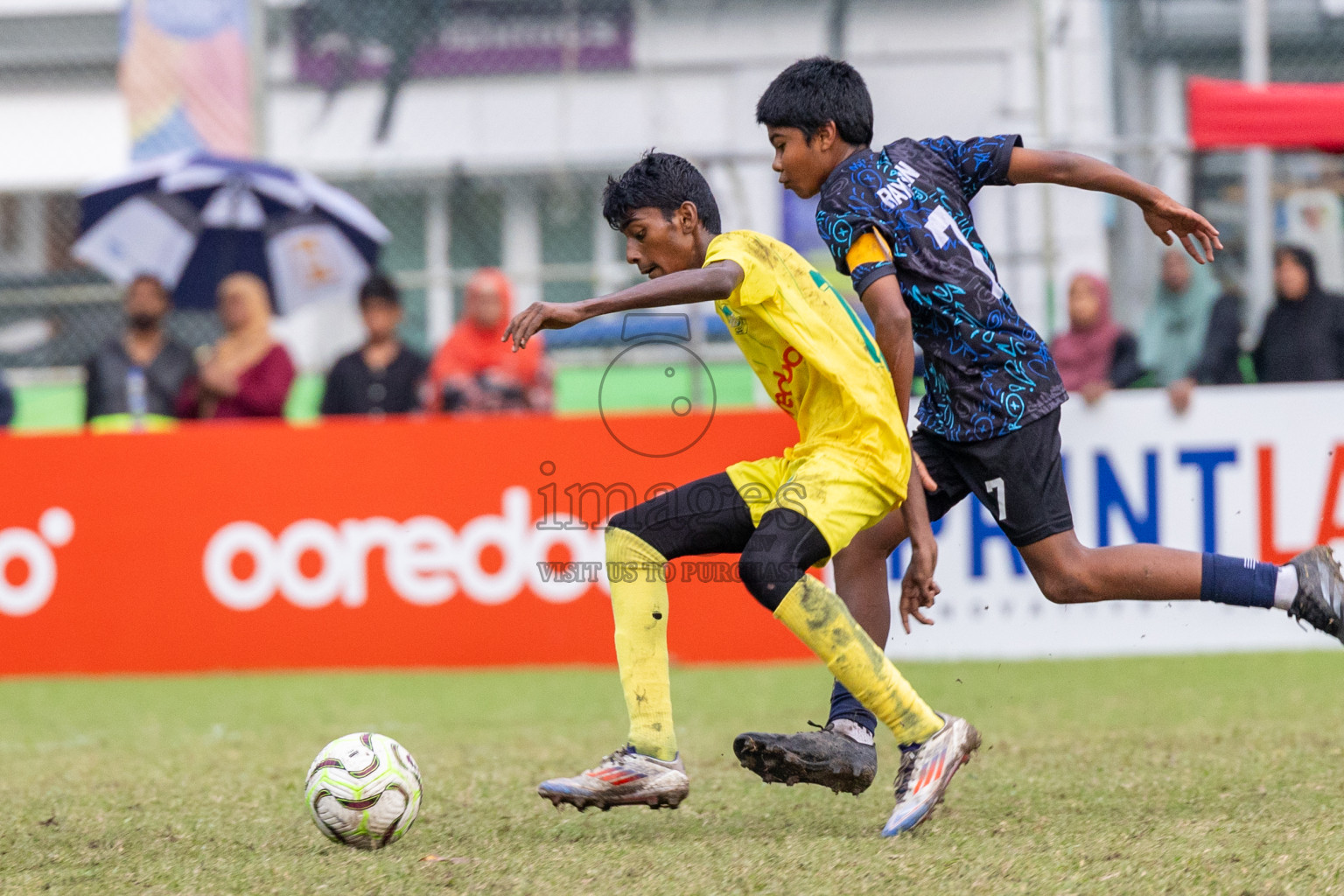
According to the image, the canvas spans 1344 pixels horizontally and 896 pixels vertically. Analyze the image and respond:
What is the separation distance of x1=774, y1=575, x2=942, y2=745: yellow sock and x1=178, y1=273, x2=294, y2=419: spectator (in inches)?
223

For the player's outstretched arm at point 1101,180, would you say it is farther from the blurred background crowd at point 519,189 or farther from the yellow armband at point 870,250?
the blurred background crowd at point 519,189

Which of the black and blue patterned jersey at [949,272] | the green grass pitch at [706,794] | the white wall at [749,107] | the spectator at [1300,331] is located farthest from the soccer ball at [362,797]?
the spectator at [1300,331]

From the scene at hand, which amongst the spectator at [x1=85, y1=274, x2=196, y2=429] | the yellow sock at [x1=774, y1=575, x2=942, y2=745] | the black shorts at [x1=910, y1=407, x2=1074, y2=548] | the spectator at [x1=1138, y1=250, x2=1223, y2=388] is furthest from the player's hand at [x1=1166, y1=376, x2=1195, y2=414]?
the spectator at [x1=85, y1=274, x2=196, y2=429]

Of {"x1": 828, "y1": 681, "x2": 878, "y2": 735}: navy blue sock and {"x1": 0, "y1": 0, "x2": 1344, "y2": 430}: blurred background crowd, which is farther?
{"x1": 0, "y1": 0, "x2": 1344, "y2": 430}: blurred background crowd

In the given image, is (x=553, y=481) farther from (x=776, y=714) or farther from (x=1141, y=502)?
(x=1141, y=502)

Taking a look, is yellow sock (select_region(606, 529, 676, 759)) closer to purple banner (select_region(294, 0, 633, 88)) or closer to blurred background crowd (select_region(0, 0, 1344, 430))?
blurred background crowd (select_region(0, 0, 1344, 430))

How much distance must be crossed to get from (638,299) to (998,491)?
1.24m

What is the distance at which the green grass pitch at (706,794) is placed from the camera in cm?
337

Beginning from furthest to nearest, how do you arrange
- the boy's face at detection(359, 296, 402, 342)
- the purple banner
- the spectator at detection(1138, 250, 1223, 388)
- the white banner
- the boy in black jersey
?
the purple banner → the boy's face at detection(359, 296, 402, 342) → the spectator at detection(1138, 250, 1223, 388) → the white banner → the boy in black jersey

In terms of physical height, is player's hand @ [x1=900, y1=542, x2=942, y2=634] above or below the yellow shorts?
below

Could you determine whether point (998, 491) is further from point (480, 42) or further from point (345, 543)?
point (480, 42)

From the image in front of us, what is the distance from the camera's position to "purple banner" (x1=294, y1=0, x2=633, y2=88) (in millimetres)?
13883

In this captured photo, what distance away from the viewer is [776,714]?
252 inches

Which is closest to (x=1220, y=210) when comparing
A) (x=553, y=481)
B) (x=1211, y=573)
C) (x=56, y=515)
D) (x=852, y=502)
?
(x=553, y=481)
